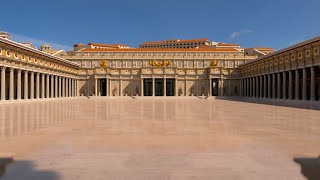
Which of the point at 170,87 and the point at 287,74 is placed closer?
the point at 287,74

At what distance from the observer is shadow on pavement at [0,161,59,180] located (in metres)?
5.45

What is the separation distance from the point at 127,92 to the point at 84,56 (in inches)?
895

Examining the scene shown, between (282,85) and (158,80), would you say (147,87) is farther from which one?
(282,85)

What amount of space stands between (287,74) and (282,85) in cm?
346

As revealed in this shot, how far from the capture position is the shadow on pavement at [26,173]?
5.45 m

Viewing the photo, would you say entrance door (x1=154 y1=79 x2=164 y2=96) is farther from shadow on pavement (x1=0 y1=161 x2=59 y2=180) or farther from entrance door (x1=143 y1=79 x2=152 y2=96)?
shadow on pavement (x1=0 y1=161 x2=59 y2=180)

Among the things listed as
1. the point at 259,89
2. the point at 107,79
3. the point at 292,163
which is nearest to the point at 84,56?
the point at 107,79

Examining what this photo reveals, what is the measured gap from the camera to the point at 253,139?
9602 mm

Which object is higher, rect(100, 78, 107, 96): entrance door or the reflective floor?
rect(100, 78, 107, 96): entrance door

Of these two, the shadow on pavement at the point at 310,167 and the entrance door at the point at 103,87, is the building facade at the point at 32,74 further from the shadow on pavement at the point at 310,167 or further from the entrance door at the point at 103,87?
the shadow on pavement at the point at 310,167

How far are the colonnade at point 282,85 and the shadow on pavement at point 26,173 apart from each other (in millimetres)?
40957

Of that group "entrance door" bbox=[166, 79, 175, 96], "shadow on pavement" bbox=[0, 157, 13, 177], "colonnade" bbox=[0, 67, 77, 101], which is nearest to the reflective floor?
"shadow on pavement" bbox=[0, 157, 13, 177]

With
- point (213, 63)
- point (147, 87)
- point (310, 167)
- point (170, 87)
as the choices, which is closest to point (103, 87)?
point (147, 87)

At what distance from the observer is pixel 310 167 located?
618cm
